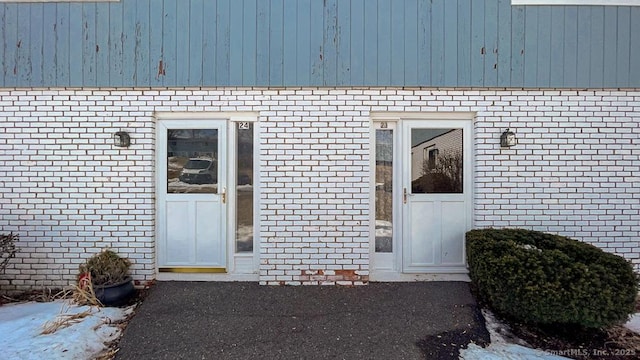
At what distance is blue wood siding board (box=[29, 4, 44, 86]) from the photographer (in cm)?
400

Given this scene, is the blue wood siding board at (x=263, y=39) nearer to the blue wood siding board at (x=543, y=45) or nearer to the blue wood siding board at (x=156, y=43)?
the blue wood siding board at (x=156, y=43)

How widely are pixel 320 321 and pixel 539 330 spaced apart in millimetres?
2180

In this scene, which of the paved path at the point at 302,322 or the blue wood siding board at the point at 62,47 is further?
the blue wood siding board at the point at 62,47

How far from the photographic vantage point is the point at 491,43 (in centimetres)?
403

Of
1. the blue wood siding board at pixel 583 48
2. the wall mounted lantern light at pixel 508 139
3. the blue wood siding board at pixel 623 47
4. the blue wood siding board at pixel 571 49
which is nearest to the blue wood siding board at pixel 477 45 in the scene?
the wall mounted lantern light at pixel 508 139

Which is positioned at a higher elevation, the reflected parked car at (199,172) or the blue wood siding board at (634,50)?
the blue wood siding board at (634,50)

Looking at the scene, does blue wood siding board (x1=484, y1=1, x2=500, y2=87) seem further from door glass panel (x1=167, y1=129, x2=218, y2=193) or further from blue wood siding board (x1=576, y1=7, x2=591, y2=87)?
door glass panel (x1=167, y1=129, x2=218, y2=193)

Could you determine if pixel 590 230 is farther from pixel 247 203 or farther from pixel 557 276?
pixel 247 203

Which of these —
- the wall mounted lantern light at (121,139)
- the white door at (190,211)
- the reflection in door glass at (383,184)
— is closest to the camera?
the wall mounted lantern light at (121,139)

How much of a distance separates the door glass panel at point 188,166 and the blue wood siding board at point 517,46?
3.91 metres

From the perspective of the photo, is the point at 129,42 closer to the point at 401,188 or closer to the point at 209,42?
the point at 209,42

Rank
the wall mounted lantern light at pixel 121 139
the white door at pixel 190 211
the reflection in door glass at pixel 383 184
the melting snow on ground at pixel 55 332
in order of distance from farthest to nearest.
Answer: the reflection in door glass at pixel 383 184 < the white door at pixel 190 211 < the wall mounted lantern light at pixel 121 139 < the melting snow on ground at pixel 55 332

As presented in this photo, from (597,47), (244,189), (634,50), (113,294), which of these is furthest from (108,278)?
(634,50)

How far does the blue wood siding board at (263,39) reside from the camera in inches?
157
